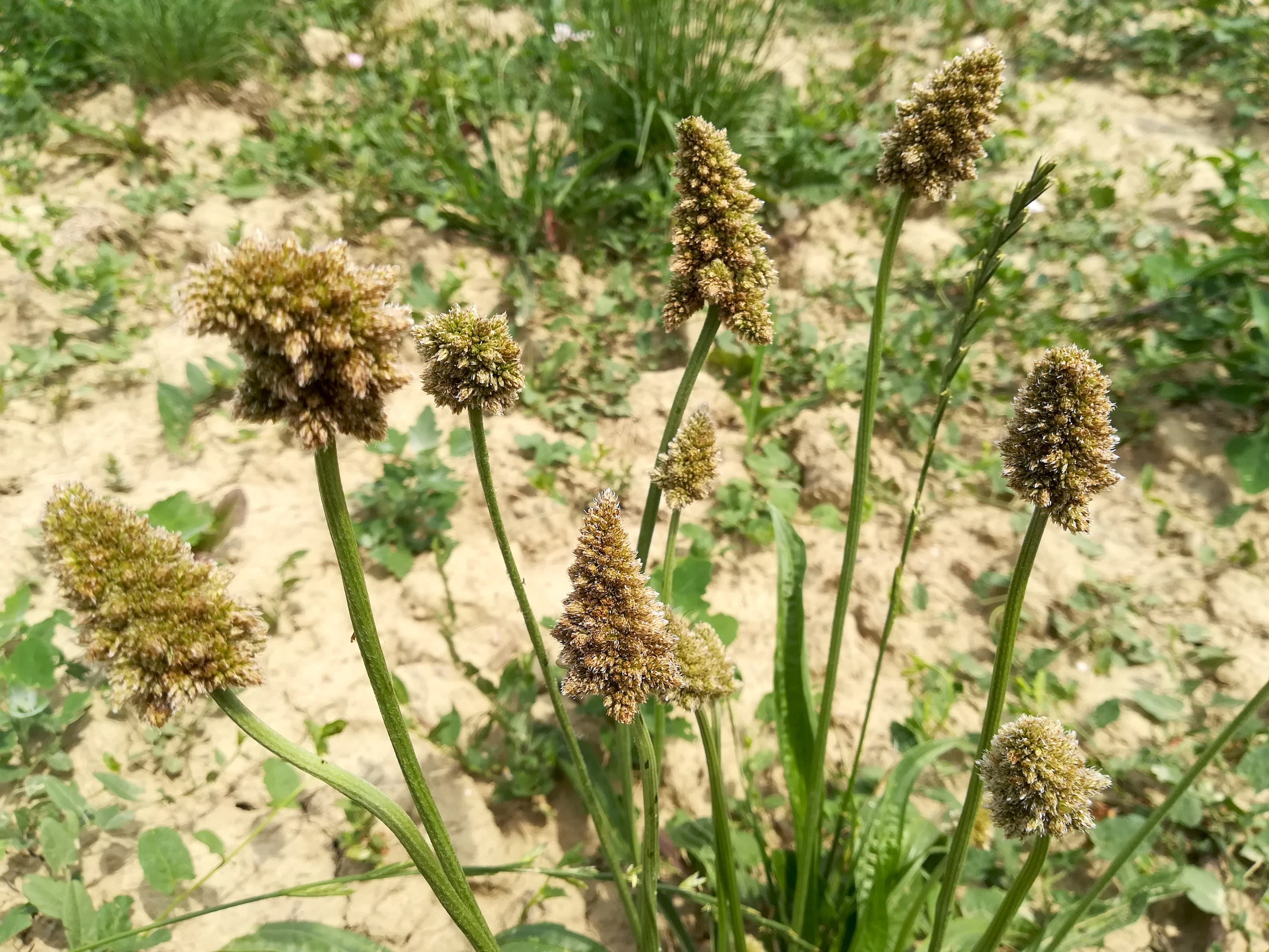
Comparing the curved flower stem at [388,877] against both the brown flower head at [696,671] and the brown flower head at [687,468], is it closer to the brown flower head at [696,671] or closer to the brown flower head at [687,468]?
the brown flower head at [696,671]

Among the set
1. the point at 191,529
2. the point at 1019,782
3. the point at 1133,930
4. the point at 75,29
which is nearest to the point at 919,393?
the point at 1133,930

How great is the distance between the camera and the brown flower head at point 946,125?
4.01 feet

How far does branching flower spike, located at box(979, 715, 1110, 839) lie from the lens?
1.08 metres

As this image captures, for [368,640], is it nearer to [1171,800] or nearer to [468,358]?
[468,358]

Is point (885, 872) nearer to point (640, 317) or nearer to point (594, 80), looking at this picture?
point (640, 317)

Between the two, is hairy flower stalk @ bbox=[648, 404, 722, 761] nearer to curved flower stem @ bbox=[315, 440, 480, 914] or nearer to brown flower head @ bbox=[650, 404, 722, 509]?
brown flower head @ bbox=[650, 404, 722, 509]

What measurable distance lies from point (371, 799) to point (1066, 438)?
43.4 inches

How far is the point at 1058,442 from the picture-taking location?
1.05 m

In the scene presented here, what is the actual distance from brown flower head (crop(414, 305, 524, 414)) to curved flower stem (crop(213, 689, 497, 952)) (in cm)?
48

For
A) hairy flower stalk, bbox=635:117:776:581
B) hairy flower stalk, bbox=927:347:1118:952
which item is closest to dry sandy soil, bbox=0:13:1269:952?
hairy flower stalk, bbox=635:117:776:581

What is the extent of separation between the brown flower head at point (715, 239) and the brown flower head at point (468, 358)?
1.05ft

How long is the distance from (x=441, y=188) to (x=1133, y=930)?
413 cm

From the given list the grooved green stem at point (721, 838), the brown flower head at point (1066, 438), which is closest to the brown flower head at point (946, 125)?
the brown flower head at point (1066, 438)

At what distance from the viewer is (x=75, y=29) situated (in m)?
4.45
